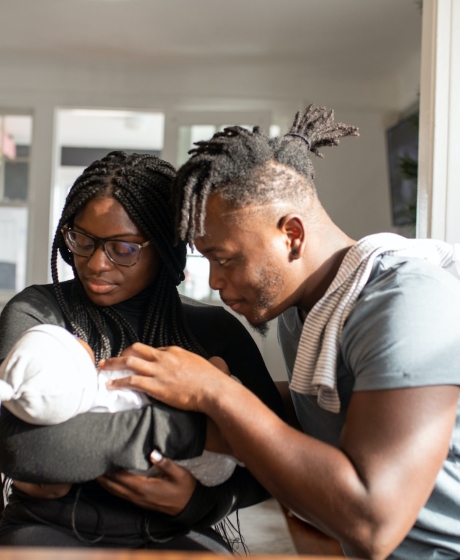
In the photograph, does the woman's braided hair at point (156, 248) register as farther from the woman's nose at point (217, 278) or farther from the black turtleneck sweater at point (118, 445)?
the woman's nose at point (217, 278)

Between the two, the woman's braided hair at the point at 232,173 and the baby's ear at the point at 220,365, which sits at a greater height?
the woman's braided hair at the point at 232,173

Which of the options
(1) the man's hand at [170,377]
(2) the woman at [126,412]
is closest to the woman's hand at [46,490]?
(2) the woman at [126,412]

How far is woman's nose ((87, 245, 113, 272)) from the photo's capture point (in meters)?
1.38

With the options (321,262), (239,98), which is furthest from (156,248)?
(239,98)

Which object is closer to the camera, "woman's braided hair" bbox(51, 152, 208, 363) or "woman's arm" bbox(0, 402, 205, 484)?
"woman's arm" bbox(0, 402, 205, 484)

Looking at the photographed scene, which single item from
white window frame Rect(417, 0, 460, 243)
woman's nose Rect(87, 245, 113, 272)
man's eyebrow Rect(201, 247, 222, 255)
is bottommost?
woman's nose Rect(87, 245, 113, 272)

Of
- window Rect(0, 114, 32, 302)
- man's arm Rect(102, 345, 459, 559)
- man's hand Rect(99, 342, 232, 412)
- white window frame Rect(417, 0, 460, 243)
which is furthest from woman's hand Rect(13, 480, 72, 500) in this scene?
window Rect(0, 114, 32, 302)

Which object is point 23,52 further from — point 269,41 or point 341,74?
point 341,74

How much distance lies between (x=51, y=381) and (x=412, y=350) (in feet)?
1.88

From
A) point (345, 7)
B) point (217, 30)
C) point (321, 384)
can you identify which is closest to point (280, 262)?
point (321, 384)

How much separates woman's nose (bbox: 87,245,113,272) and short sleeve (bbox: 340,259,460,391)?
21.4 inches

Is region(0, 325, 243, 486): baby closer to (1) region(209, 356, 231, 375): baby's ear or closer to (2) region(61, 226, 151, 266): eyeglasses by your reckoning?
(1) region(209, 356, 231, 375): baby's ear

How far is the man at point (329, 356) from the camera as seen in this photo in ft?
3.21

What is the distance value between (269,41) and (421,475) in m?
4.82
